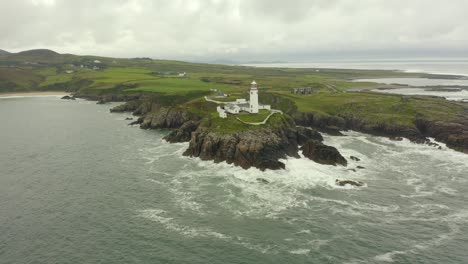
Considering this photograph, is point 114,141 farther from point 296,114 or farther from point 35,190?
point 296,114

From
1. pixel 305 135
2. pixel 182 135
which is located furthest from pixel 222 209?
pixel 182 135

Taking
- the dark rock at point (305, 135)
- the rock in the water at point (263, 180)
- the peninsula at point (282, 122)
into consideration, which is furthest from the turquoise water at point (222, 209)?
the dark rock at point (305, 135)

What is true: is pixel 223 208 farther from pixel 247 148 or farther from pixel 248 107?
pixel 248 107

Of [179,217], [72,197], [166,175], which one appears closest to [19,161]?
[72,197]

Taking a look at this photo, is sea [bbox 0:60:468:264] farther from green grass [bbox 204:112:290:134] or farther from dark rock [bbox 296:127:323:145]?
green grass [bbox 204:112:290:134]

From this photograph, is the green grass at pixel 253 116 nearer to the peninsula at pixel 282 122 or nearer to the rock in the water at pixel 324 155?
the peninsula at pixel 282 122

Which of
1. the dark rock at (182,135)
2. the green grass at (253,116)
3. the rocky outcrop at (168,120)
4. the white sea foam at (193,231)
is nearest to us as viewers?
the white sea foam at (193,231)
